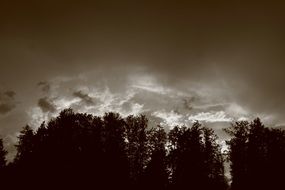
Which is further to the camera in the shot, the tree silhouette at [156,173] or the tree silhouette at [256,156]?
the tree silhouette at [256,156]

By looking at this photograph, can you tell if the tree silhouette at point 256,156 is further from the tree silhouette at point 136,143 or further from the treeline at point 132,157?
the tree silhouette at point 136,143

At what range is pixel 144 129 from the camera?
72812 millimetres

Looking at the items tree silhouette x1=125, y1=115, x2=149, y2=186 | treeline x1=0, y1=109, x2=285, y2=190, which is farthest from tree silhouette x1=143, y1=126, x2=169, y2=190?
tree silhouette x1=125, y1=115, x2=149, y2=186

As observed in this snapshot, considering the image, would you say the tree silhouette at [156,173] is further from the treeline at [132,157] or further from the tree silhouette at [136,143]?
the tree silhouette at [136,143]

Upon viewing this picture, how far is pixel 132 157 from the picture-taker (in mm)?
69312

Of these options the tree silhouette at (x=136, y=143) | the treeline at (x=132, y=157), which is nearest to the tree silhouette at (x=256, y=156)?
the treeline at (x=132, y=157)

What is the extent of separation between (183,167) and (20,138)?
34.2 metres

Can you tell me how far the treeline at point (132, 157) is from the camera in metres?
55.9

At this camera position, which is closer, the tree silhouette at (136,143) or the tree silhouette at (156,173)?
the tree silhouette at (156,173)

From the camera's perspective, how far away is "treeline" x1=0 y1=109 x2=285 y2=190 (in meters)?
55.9

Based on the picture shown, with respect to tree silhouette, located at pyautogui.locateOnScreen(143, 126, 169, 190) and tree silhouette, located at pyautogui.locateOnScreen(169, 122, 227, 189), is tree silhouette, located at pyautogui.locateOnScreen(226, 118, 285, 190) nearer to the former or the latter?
tree silhouette, located at pyautogui.locateOnScreen(169, 122, 227, 189)

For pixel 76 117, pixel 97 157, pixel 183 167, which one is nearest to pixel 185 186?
pixel 183 167

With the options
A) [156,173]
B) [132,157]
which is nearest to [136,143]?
[132,157]

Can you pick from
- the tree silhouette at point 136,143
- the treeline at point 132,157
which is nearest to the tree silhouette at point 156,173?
the treeline at point 132,157
